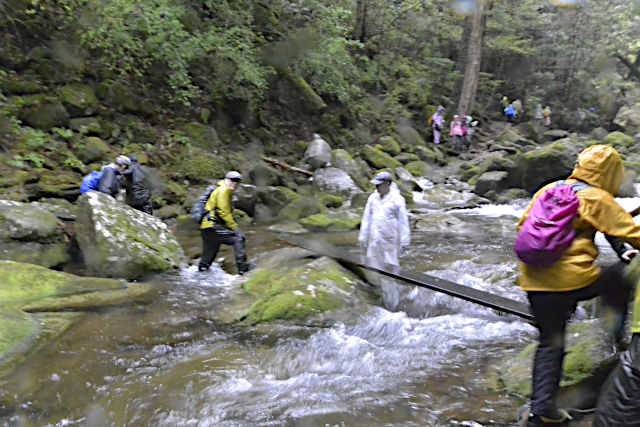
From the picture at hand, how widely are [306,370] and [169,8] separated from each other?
12.0m

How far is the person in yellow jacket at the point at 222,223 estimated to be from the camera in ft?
A: 25.8

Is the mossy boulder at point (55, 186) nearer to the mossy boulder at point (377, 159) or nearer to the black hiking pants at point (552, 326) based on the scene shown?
the black hiking pants at point (552, 326)

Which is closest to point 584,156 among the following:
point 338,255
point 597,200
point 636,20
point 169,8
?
point 597,200

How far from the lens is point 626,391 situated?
8.28 feet

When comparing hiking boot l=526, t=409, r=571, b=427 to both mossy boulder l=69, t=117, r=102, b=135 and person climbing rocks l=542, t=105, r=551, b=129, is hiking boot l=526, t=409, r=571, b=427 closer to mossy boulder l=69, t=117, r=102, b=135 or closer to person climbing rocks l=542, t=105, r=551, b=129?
mossy boulder l=69, t=117, r=102, b=135

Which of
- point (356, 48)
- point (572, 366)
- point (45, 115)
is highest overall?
point (356, 48)

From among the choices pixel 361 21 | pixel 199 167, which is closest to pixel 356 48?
pixel 361 21

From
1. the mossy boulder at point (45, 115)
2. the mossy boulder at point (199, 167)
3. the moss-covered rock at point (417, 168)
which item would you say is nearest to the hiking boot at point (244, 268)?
the mossy boulder at point (199, 167)

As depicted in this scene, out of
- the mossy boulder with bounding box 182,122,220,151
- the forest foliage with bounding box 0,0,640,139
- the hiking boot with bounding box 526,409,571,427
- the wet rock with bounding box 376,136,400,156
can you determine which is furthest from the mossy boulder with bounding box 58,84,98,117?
the hiking boot with bounding box 526,409,571,427

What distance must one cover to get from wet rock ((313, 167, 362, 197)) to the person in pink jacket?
10132 millimetres

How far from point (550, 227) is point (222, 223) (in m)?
6.02

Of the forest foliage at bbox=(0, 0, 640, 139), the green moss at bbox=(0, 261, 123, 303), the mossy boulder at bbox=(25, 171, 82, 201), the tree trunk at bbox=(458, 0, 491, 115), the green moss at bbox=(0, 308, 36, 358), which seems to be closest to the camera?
the green moss at bbox=(0, 308, 36, 358)

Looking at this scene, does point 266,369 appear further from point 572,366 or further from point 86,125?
point 86,125

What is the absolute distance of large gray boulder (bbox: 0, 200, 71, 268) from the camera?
7.45 m
